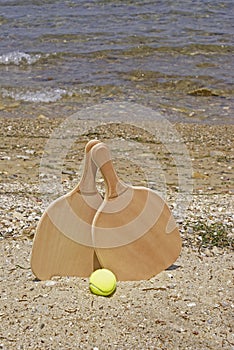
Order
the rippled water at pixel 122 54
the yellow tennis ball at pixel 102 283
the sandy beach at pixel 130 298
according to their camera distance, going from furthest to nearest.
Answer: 1. the rippled water at pixel 122 54
2. the yellow tennis ball at pixel 102 283
3. the sandy beach at pixel 130 298

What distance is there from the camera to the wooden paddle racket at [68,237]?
10.1 ft

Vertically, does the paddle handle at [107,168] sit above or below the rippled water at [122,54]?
above

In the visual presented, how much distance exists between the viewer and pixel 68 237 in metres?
3.11

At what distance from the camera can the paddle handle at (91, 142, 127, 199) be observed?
2.96 metres

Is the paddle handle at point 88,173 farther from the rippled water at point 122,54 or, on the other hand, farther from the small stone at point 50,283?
the rippled water at point 122,54

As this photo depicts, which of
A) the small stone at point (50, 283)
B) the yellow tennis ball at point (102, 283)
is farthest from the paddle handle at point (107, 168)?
the small stone at point (50, 283)

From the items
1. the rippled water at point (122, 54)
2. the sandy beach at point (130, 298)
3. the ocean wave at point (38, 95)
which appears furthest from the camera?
the rippled water at point (122, 54)

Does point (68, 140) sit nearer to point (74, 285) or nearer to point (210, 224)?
point (210, 224)

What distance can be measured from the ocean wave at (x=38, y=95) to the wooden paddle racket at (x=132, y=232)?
5.37 meters

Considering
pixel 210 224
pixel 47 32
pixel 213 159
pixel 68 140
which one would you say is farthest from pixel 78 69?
pixel 210 224

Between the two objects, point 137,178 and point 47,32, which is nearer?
point 137,178

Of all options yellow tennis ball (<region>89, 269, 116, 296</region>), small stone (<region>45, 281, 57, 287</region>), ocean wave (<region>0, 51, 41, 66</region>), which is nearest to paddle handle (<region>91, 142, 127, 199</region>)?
yellow tennis ball (<region>89, 269, 116, 296</region>)

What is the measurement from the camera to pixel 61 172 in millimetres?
5172

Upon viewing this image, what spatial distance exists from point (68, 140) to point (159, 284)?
138 inches
